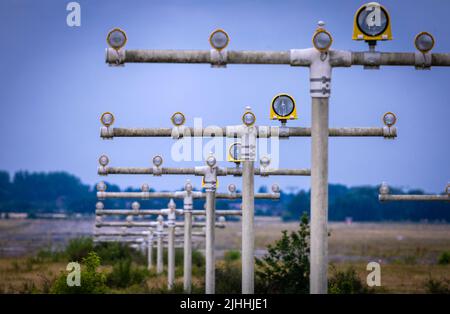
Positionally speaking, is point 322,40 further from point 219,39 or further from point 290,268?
point 290,268

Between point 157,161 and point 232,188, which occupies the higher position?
point 157,161

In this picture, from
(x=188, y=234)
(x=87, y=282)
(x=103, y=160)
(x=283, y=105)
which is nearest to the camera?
(x=283, y=105)

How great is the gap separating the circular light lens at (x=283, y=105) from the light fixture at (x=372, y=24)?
384cm

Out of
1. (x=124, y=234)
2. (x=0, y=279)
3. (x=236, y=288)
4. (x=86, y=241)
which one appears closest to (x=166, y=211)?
(x=236, y=288)

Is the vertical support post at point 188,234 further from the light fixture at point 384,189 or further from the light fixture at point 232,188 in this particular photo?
the light fixture at point 384,189

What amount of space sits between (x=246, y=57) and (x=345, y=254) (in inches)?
2987

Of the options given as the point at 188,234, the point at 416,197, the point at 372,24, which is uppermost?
the point at 372,24

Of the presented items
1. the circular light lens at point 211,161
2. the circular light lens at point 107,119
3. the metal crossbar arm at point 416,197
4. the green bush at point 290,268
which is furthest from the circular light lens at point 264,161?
the green bush at point 290,268

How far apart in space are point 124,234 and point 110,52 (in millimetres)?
36118

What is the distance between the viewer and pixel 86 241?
5819 centimetres

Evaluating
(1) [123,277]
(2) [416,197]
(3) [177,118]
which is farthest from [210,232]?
(1) [123,277]

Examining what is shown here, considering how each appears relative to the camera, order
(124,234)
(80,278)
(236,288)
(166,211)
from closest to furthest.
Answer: (80,278), (236,288), (166,211), (124,234)

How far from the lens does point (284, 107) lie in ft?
62.8
